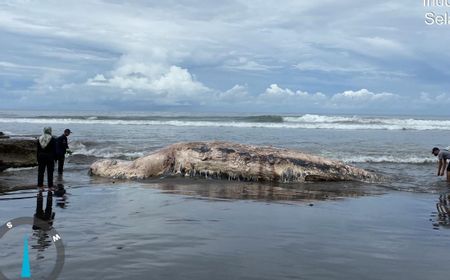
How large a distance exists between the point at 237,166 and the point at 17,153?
8190 millimetres

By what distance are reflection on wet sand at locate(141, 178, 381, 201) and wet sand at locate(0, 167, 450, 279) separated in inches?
1.8

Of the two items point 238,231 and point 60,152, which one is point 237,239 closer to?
point 238,231

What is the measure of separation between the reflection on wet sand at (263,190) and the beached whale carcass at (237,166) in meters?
0.53

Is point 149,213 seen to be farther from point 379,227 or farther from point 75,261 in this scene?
point 379,227

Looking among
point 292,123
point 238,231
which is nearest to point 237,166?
point 238,231

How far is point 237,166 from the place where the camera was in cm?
1329

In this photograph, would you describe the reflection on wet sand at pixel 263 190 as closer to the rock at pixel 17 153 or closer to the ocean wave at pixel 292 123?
the rock at pixel 17 153

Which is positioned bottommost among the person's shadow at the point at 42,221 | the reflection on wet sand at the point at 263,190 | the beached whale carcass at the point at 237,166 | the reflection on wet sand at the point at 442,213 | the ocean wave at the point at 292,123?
the person's shadow at the point at 42,221

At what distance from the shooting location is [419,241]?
672 cm

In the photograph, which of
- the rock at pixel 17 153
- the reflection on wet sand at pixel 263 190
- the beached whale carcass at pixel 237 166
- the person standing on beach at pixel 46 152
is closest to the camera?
the reflection on wet sand at pixel 263 190

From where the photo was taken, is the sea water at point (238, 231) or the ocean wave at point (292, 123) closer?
the sea water at point (238, 231)

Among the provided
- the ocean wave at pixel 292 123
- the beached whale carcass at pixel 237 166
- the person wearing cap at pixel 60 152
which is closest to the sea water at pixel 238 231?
the beached whale carcass at pixel 237 166

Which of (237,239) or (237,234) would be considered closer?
(237,239)

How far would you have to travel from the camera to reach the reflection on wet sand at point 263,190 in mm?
10570
